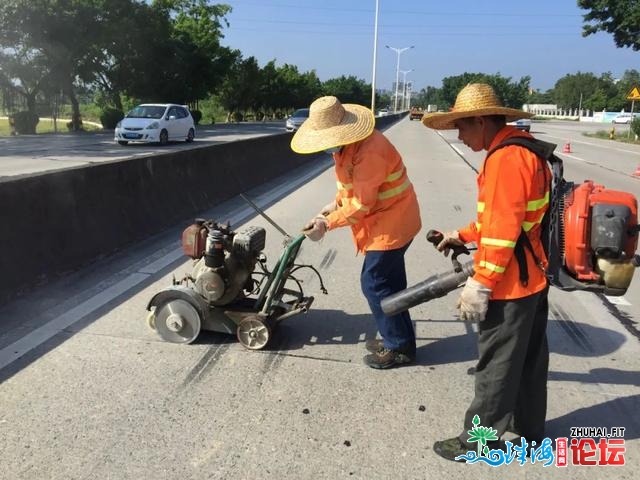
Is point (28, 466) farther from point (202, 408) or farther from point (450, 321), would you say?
point (450, 321)

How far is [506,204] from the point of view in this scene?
2.50m

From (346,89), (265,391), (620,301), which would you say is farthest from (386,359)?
(346,89)

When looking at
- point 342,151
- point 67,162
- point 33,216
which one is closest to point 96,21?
point 67,162

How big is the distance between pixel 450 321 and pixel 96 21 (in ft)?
119

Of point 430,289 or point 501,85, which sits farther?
point 501,85

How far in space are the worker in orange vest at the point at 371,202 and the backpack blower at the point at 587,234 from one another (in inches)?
44.2

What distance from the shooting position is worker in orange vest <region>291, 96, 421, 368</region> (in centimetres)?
358

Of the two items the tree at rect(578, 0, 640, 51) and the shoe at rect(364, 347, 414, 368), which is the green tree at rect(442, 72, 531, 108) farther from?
the shoe at rect(364, 347, 414, 368)

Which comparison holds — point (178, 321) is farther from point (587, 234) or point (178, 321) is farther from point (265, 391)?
point (587, 234)

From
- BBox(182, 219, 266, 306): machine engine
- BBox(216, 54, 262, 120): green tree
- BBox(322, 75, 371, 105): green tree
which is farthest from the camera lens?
BBox(322, 75, 371, 105): green tree

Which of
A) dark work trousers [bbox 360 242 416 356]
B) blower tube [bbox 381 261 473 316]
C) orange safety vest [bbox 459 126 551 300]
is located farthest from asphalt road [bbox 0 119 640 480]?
orange safety vest [bbox 459 126 551 300]

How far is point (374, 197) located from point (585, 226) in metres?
1.31

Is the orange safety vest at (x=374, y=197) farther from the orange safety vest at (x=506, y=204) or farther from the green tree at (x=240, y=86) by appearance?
the green tree at (x=240, y=86)

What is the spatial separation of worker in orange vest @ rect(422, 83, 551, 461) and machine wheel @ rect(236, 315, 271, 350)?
1.51 meters
